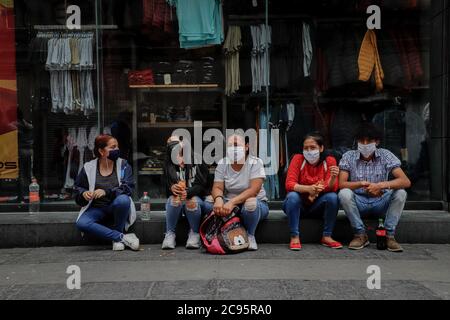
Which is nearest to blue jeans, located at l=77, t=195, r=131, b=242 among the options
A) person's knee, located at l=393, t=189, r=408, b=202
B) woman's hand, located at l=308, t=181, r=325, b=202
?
woman's hand, located at l=308, t=181, r=325, b=202

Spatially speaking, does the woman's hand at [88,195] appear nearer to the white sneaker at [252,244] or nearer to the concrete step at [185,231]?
the concrete step at [185,231]

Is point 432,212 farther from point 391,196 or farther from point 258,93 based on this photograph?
point 258,93

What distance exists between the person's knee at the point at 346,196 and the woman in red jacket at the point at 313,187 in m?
0.06

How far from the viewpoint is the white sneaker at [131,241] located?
6.20m

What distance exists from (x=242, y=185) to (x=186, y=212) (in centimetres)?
72

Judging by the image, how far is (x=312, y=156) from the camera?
6156mm

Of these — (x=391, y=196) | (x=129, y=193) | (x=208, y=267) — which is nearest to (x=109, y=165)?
(x=129, y=193)

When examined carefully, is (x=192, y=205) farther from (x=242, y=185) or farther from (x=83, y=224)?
(x=83, y=224)

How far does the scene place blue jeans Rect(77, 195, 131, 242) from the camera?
6156 mm

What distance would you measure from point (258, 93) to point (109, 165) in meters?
2.81

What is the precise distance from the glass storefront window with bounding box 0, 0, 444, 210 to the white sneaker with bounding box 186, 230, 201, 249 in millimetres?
1813

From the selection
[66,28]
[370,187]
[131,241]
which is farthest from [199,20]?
[370,187]

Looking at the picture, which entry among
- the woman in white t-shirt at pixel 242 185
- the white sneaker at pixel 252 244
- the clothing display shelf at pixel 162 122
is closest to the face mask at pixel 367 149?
the woman in white t-shirt at pixel 242 185

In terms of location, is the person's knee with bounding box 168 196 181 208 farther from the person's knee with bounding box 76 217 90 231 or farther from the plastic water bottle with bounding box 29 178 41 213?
the plastic water bottle with bounding box 29 178 41 213
